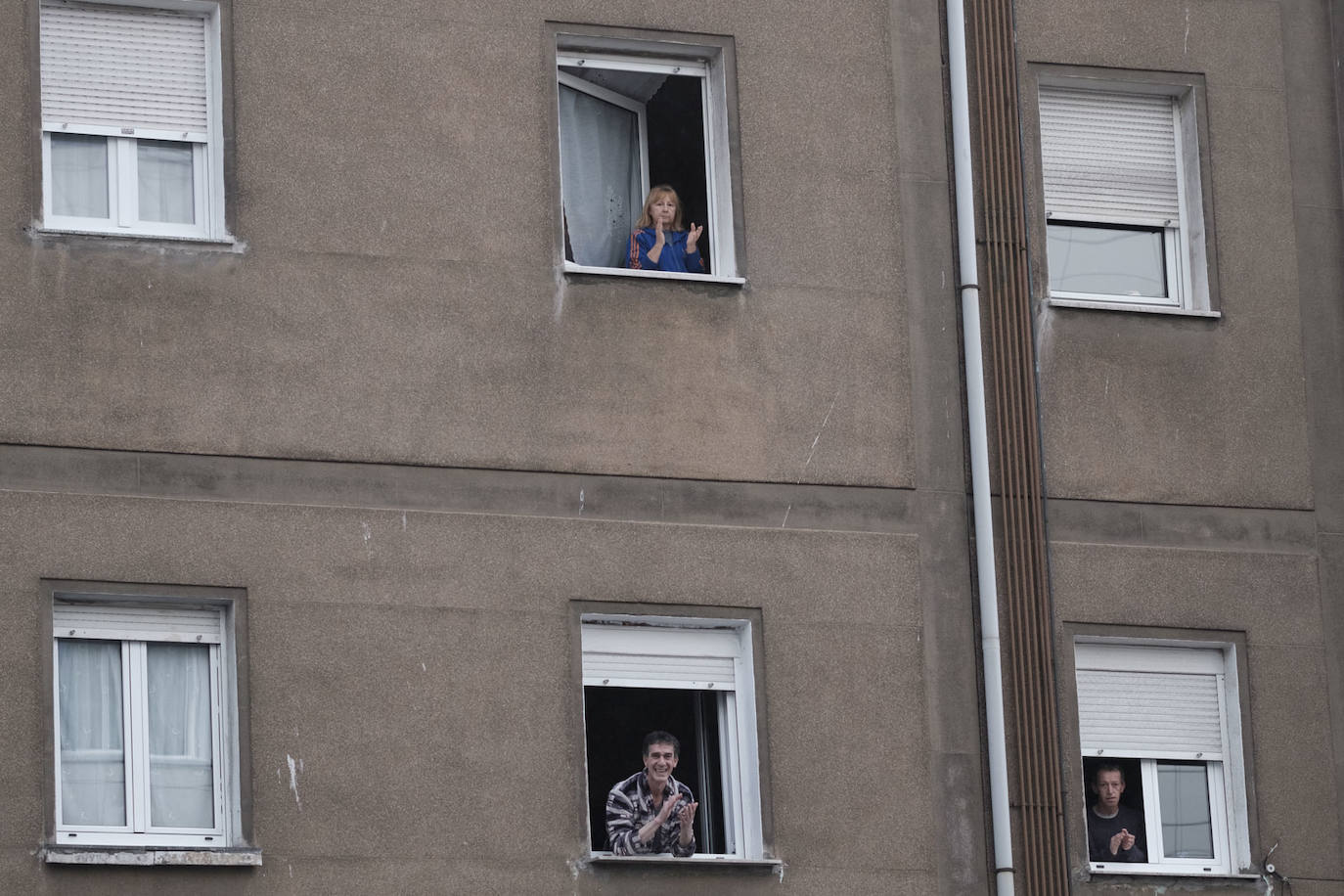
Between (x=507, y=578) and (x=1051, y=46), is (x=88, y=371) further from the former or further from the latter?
(x=1051, y=46)

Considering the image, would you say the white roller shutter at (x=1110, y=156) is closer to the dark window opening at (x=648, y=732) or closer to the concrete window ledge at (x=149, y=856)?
the dark window opening at (x=648, y=732)

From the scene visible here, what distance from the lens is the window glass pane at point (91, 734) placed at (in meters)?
18.0

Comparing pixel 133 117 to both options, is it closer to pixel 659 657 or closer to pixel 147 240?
pixel 147 240

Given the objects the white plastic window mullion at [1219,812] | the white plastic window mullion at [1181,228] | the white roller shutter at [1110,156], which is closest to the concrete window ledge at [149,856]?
the white plastic window mullion at [1219,812]

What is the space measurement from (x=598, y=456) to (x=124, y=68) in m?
3.38

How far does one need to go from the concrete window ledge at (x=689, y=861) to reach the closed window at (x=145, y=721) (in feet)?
6.59

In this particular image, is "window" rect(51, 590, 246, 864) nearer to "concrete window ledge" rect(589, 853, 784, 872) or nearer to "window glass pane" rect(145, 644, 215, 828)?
"window glass pane" rect(145, 644, 215, 828)

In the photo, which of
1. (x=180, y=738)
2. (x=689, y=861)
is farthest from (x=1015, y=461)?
(x=180, y=738)

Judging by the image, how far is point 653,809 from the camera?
62.0ft

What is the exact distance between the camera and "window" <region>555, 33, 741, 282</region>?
65.5 feet

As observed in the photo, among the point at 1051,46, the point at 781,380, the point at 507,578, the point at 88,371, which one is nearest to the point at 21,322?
the point at 88,371

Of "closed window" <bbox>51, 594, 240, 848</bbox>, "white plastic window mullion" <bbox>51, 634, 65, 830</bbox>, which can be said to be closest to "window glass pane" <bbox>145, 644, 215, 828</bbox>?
"closed window" <bbox>51, 594, 240, 848</bbox>

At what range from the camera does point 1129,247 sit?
21.0 metres

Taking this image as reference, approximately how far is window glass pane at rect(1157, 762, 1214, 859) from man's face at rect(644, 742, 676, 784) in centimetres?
302
